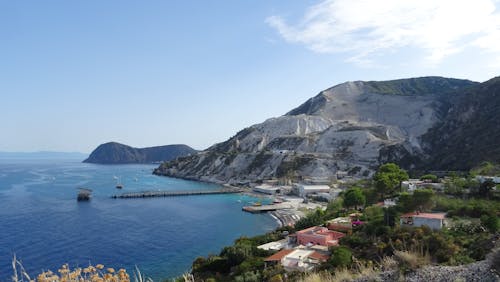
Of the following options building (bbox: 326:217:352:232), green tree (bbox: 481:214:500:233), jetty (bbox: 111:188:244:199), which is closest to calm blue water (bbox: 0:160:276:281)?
jetty (bbox: 111:188:244:199)

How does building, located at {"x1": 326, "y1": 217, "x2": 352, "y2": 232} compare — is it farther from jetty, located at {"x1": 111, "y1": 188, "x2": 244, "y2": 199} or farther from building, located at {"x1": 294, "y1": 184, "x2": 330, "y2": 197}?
jetty, located at {"x1": 111, "y1": 188, "x2": 244, "y2": 199}

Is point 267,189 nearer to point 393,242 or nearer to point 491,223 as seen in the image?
point 491,223

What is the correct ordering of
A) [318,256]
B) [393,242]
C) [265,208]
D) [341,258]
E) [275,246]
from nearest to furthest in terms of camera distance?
1. [341,258]
2. [393,242]
3. [318,256]
4. [275,246]
5. [265,208]

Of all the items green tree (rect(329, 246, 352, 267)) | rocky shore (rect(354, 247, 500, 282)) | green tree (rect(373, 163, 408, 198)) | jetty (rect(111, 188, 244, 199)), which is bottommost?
jetty (rect(111, 188, 244, 199))

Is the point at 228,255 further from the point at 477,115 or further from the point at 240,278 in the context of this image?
the point at 477,115

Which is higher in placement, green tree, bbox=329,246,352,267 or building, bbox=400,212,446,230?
building, bbox=400,212,446,230

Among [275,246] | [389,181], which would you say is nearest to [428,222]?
[275,246]
